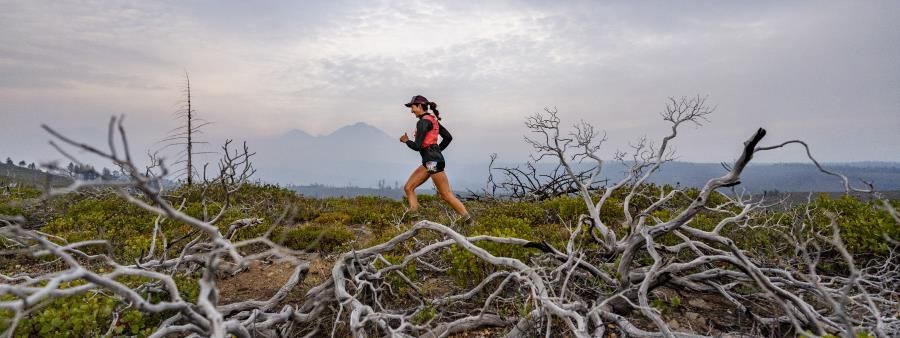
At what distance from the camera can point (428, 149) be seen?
8.96 m

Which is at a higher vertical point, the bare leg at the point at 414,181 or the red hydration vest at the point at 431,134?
the red hydration vest at the point at 431,134

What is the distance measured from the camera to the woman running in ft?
29.0

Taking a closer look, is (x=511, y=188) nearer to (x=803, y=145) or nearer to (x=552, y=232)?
(x=552, y=232)

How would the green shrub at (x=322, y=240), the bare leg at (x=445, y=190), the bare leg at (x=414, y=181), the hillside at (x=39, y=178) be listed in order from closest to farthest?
the hillside at (x=39, y=178), the green shrub at (x=322, y=240), the bare leg at (x=445, y=190), the bare leg at (x=414, y=181)

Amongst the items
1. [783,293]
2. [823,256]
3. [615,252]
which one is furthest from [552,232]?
[783,293]

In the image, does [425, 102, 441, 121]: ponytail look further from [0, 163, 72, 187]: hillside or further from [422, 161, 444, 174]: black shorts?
[0, 163, 72, 187]: hillside

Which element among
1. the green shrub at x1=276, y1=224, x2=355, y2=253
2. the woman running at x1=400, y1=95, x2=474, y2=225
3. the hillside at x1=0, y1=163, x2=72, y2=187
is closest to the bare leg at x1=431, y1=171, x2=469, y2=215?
the woman running at x1=400, y1=95, x2=474, y2=225

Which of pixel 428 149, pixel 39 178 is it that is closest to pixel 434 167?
pixel 428 149

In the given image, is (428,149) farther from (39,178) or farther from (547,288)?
(39,178)

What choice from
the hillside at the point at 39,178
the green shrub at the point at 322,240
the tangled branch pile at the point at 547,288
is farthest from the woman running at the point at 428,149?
the hillside at the point at 39,178

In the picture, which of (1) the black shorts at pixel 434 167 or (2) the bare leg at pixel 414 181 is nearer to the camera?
(1) the black shorts at pixel 434 167

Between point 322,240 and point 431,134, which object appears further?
point 431,134

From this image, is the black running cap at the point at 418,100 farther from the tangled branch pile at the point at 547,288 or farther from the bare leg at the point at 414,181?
the tangled branch pile at the point at 547,288

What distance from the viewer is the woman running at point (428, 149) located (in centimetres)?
884
